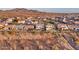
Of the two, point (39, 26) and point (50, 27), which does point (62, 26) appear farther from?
point (39, 26)

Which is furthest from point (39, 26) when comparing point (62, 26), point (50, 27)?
point (62, 26)

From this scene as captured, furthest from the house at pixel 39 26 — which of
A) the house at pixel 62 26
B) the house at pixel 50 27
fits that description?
the house at pixel 62 26

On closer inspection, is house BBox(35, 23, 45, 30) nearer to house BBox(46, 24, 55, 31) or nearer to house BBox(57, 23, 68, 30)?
house BBox(46, 24, 55, 31)

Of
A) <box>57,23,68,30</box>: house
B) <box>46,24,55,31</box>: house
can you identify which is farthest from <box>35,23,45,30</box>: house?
<box>57,23,68,30</box>: house

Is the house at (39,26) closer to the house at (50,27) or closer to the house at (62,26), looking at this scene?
the house at (50,27)
